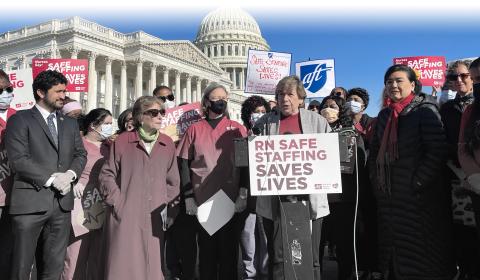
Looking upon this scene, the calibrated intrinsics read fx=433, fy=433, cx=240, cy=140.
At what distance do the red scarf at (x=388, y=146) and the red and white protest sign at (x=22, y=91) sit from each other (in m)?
6.34

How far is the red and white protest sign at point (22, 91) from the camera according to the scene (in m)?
7.85

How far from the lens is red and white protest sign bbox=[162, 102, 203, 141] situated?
22.2ft

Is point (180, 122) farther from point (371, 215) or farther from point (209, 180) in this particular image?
point (371, 215)

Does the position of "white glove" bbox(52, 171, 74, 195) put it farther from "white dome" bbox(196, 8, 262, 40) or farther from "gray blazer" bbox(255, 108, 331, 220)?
"white dome" bbox(196, 8, 262, 40)

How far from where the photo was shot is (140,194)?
4.23m

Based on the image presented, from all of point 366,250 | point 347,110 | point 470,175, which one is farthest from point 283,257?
point 347,110

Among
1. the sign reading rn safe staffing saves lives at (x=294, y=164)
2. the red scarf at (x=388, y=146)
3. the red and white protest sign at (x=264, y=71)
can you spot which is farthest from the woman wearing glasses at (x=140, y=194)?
the red and white protest sign at (x=264, y=71)

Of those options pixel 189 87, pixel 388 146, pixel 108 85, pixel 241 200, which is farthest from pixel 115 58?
pixel 388 146

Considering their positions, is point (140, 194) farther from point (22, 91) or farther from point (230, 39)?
point (230, 39)

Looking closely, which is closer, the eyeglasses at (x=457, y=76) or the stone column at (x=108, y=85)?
the eyeglasses at (x=457, y=76)

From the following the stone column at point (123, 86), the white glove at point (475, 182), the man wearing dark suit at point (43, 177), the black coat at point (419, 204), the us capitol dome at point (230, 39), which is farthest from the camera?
the us capitol dome at point (230, 39)

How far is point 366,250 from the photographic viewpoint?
502 cm

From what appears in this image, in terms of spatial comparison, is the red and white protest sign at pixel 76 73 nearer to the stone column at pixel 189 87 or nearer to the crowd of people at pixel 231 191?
the crowd of people at pixel 231 191

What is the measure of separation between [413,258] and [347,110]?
Result: 97.6 inches
